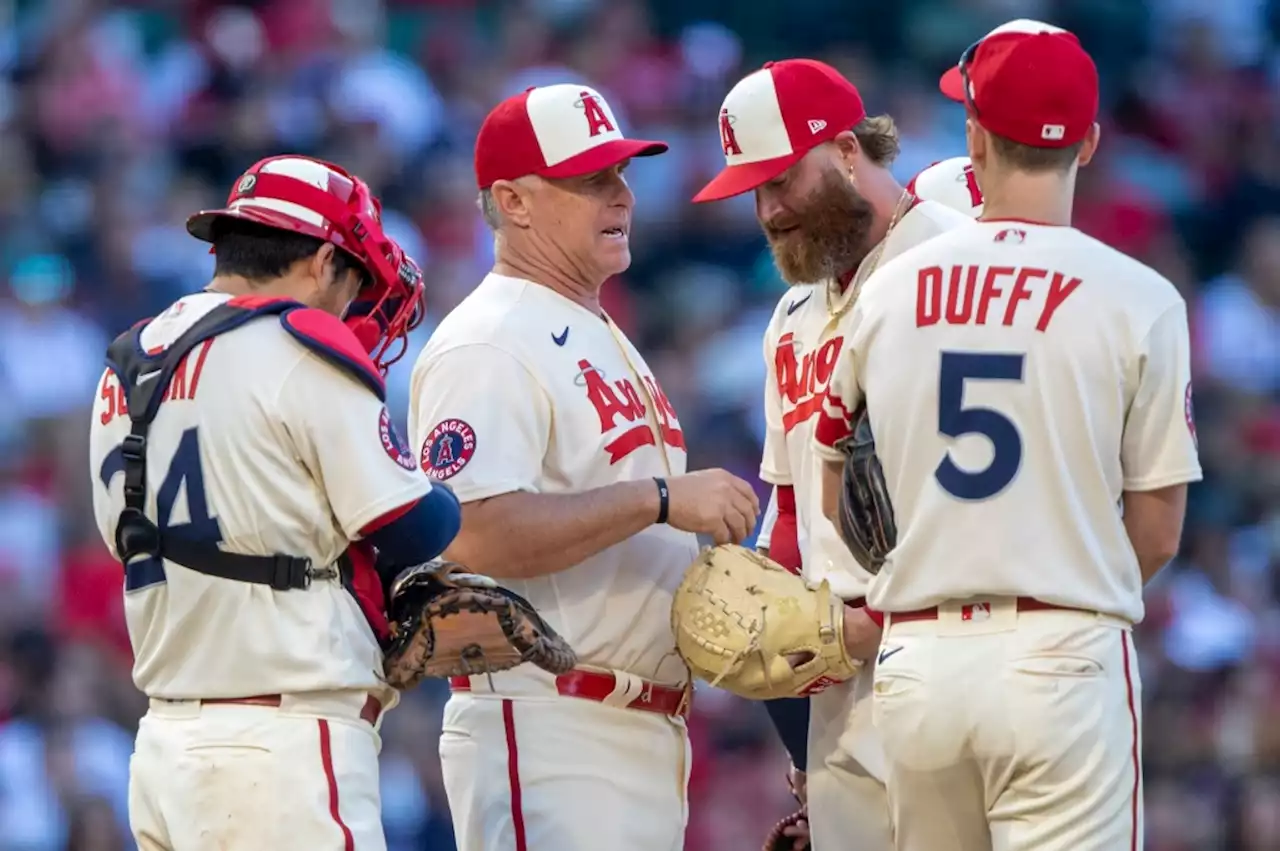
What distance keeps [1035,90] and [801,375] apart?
3.75 feet

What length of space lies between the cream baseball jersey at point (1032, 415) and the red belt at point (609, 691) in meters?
0.92

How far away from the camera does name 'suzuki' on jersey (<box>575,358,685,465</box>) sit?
4798 mm

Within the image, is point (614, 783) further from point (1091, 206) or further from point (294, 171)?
point (1091, 206)

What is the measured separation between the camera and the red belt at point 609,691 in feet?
15.4

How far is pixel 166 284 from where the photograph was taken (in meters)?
10.4

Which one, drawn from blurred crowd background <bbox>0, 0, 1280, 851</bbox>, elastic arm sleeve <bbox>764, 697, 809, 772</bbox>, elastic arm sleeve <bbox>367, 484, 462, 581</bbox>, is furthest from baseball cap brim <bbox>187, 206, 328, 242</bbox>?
blurred crowd background <bbox>0, 0, 1280, 851</bbox>

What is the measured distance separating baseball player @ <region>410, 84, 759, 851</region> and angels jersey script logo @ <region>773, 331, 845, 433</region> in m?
0.25

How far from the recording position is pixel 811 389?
16.0ft

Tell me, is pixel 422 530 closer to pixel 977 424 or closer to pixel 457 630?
pixel 457 630

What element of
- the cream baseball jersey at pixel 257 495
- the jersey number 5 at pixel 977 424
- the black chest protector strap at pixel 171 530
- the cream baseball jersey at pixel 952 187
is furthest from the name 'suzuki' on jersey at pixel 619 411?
the cream baseball jersey at pixel 952 187

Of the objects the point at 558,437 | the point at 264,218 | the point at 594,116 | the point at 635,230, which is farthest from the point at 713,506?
the point at 635,230

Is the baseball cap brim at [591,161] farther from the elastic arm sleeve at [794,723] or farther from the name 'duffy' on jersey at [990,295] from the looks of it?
the elastic arm sleeve at [794,723]

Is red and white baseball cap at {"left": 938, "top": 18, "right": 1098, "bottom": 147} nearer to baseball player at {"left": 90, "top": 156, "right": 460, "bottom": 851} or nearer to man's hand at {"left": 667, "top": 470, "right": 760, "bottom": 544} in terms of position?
man's hand at {"left": 667, "top": 470, "right": 760, "bottom": 544}

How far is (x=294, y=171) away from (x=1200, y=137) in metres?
8.72
